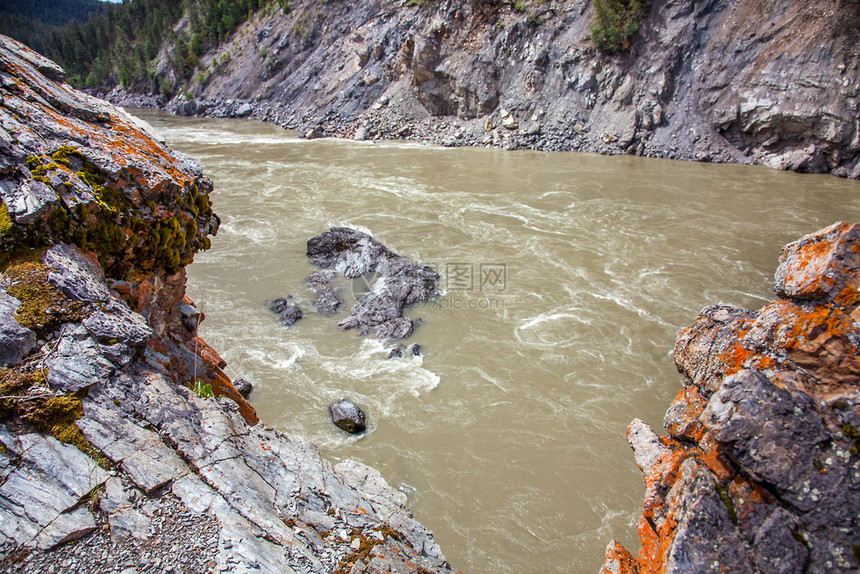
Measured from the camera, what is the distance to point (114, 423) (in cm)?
318

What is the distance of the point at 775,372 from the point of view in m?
3.71

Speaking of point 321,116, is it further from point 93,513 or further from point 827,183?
point 93,513

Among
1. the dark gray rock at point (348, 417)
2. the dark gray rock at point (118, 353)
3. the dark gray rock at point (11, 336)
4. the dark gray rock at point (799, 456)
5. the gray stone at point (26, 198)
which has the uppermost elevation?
the gray stone at point (26, 198)

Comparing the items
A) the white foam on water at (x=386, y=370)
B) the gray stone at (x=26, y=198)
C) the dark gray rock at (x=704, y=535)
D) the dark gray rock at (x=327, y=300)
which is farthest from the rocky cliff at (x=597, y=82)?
the gray stone at (x=26, y=198)

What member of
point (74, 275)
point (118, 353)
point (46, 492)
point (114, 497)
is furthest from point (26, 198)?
point (114, 497)

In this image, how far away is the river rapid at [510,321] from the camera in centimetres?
711

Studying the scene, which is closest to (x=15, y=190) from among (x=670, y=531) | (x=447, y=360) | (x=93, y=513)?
(x=93, y=513)

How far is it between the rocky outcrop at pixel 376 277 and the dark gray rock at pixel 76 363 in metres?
7.64

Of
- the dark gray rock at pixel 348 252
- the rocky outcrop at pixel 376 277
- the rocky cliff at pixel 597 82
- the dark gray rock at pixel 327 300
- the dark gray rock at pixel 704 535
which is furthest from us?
the rocky cliff at pixel 597 82

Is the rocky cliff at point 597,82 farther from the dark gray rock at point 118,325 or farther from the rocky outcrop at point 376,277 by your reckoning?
the dark gray rock at point 118,325

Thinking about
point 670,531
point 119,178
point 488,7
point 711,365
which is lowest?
point 670,531

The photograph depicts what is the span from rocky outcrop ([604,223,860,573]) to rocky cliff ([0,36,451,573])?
1.89 m

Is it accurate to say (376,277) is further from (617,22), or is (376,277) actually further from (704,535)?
(617,22)

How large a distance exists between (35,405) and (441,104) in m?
41.0
